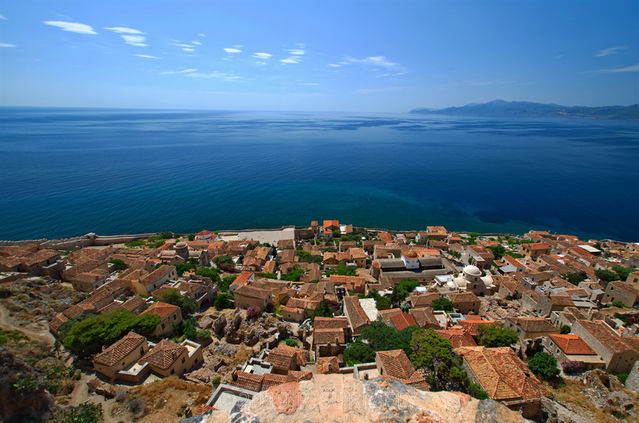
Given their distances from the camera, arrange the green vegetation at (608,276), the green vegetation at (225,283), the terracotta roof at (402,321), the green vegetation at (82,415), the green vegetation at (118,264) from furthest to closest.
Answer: the green vegetation at (118,264) → the green vegetation at (608,276) → the green vegetation at (225,283) → the terracotta roof at (402,321) → the green vegetation at (82,415)

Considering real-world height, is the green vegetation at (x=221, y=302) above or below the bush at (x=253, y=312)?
→ below

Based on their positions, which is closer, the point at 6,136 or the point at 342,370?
the point at 342,370

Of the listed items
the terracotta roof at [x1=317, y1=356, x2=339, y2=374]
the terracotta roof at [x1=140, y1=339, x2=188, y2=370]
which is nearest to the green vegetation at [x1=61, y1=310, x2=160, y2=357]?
the terracotta roof at [x1=140, y1=339, x2=188, y2=370]

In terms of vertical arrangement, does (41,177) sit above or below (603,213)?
above

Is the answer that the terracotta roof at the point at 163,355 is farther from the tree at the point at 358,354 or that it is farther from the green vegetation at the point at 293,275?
the green vegetation at the point at 293,275

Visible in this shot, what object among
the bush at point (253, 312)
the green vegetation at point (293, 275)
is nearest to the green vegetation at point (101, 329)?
the bush at point (253, 312)

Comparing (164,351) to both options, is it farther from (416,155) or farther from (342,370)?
(416,155)

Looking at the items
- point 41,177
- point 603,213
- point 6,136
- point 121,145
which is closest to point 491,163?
point 603,213
